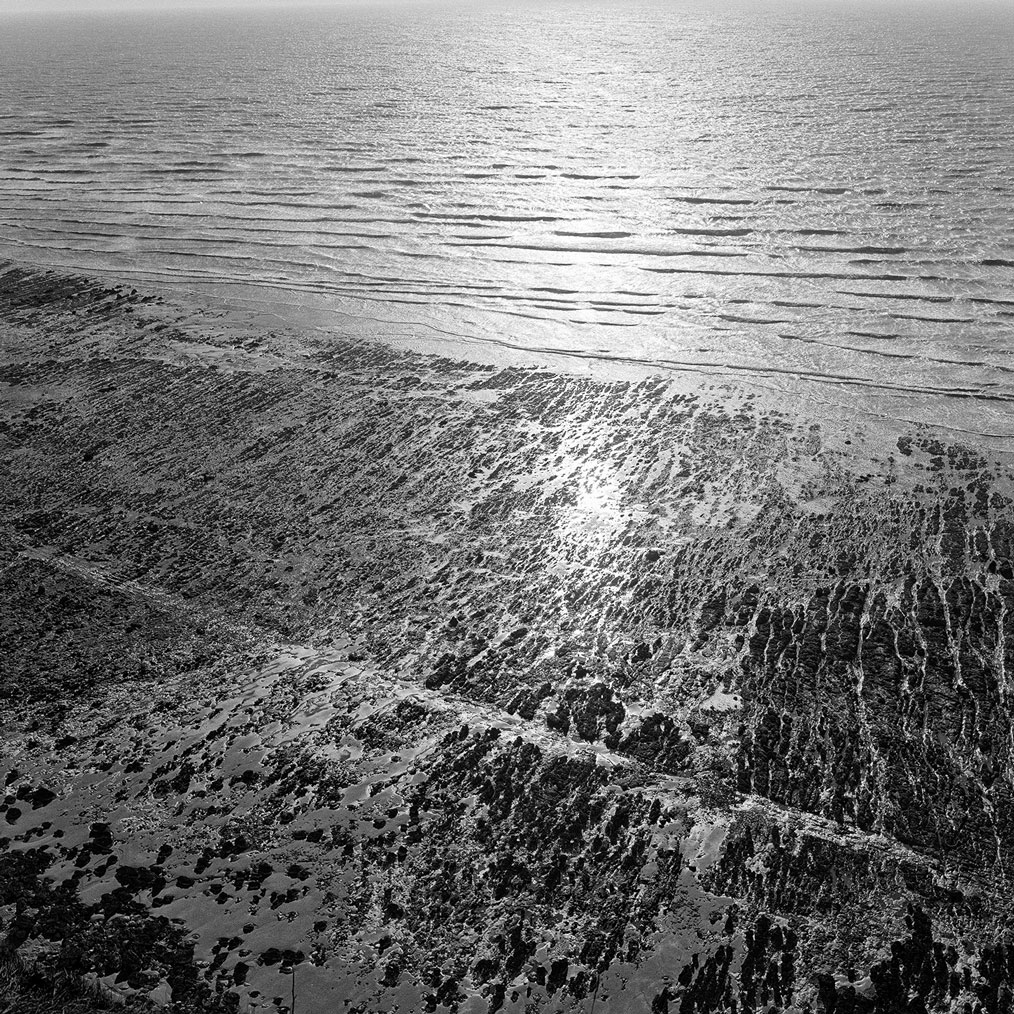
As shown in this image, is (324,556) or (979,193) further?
(979,193)

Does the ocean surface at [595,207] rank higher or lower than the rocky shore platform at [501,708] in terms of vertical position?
higher

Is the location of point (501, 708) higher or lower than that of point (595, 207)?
lower

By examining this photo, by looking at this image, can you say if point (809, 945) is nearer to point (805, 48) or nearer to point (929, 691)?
point (929, 691)

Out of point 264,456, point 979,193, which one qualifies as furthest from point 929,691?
point 979,193

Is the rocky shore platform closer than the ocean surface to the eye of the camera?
Yes

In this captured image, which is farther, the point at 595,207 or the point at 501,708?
the point at 595,207
